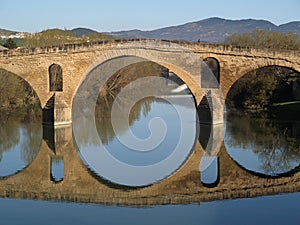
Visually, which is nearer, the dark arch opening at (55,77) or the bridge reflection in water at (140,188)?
the bridge reflection in water at (140,188)

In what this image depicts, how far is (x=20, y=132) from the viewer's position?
62.8ft

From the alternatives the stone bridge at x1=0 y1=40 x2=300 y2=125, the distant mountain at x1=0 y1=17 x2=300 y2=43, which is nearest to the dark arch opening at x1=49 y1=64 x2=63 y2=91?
the stone bridge at x1=0 y1=40 x2=300 y2=125

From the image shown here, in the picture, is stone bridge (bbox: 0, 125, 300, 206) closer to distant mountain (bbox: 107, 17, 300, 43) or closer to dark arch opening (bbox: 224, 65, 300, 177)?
dark arch opening (bbox: 224, 65, 300, 177)

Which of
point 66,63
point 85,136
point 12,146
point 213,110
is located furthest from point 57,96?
point 213,110

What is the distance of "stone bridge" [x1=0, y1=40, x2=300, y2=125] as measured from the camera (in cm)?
2044

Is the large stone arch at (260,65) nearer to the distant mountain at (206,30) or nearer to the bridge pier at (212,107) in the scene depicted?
A: the bridge pier at (212,107)

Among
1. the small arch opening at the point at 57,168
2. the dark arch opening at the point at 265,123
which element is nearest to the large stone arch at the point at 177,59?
the dark arch opening at the point at 265,123

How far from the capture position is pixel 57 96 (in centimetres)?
2122

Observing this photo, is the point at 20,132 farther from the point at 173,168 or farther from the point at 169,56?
the point at 173,168

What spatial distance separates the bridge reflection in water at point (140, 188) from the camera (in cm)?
1041

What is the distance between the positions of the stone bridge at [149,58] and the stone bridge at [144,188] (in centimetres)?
718

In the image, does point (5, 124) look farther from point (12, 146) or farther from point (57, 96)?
point (12, 146)

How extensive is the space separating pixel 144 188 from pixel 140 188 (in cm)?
9

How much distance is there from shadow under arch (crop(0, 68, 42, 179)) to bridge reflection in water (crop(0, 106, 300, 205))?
438 millimetres
